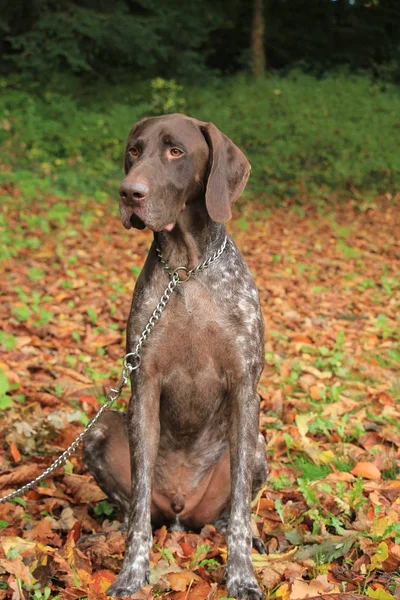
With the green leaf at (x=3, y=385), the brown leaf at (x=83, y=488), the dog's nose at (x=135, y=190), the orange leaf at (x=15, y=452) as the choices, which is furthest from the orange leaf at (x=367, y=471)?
the green leaf at (x=3, y=385)

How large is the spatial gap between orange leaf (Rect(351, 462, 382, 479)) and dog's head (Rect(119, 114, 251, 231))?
1.92 m

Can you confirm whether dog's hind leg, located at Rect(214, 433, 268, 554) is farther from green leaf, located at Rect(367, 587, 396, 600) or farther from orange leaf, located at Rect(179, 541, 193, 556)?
green leaf, located at Rect(367, 587, 396, 600)

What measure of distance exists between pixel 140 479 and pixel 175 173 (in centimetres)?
153

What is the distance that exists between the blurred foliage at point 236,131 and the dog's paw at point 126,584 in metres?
10.2

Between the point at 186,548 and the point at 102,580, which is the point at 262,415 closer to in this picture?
the point at 186,548

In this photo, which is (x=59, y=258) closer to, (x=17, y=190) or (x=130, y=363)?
(x=17, y=190)

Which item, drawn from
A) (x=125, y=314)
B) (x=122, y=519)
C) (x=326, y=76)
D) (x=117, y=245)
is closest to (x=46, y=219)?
(x=117, y=245)

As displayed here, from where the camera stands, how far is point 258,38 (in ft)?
78.7

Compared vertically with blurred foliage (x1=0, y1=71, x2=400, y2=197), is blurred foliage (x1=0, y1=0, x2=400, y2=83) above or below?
above

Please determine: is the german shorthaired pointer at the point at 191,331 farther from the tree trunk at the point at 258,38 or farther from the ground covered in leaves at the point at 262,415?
the tree trunk at the point at 258,38

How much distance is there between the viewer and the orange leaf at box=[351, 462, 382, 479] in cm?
445

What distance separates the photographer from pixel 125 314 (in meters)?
8.11

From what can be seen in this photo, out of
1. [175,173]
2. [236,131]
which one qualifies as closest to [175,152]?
[175,173]

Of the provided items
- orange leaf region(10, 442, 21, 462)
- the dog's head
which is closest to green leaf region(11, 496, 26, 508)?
orange leaf region(10, 442, 21, 462)
